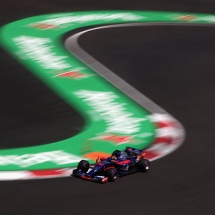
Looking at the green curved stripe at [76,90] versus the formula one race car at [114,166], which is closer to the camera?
the formula one race car at [114,166]

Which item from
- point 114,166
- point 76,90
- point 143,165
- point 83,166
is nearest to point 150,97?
point 76,90

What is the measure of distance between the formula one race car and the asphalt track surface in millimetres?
158

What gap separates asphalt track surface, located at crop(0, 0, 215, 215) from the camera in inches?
463

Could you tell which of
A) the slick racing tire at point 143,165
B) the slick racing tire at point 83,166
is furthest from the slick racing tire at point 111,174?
the slick racing tire at point 143,165

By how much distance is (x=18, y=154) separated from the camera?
45.4ft

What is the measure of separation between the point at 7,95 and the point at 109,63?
146 inches

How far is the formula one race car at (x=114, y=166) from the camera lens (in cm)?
1265

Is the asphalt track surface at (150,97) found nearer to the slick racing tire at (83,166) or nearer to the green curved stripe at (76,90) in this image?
the slick racing tire at (83,166)

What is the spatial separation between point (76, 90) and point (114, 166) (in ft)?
16.6

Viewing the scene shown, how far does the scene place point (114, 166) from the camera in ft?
42.7

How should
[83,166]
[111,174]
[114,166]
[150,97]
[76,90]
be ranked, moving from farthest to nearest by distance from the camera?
[76,90] < [150,97] < [114,166] < [83,166] < [111,174]

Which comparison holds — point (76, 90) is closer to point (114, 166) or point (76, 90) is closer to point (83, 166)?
point (114, 166)

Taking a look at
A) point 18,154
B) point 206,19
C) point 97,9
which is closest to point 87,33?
point 97,9

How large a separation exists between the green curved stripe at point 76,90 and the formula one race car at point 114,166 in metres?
0.74
